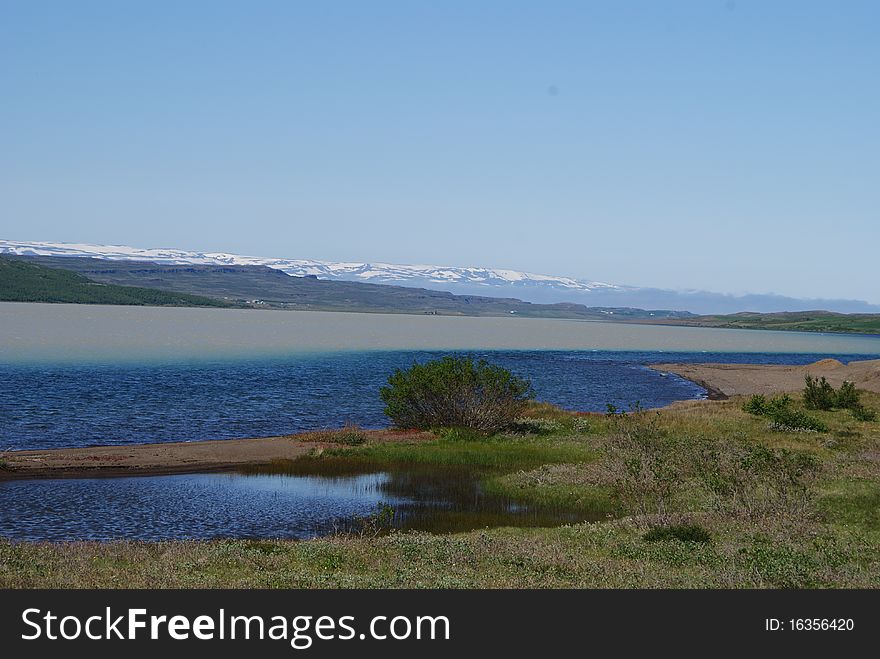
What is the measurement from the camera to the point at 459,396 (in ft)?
174

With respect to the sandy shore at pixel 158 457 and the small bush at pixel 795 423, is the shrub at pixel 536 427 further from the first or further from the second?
the small bush at pixel 795 423

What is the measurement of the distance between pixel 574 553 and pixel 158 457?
2746 centimetres

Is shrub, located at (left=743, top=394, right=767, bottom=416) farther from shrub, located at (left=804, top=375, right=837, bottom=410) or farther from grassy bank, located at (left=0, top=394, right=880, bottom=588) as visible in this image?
grassy bank, located at (left=0, top=394, right=880, bottom=588)

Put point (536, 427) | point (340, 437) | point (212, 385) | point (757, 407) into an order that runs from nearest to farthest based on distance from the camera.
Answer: point (340, 437)
point (536, 427)
point (757, 407)
point (212, 385)

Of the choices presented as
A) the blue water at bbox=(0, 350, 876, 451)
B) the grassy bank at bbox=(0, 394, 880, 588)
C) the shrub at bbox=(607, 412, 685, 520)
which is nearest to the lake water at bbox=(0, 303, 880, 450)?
the blue water at bbox=(0, 350, 876, 451)

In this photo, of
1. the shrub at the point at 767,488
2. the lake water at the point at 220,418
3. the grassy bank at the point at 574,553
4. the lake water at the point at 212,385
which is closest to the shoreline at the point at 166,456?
the lake water at the point at 220,418

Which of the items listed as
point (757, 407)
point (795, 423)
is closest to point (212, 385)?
point (757, 407)

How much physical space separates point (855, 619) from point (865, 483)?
68.1 ft

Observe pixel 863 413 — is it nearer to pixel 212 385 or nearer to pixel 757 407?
pixel 757 407

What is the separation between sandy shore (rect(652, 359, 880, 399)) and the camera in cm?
9419

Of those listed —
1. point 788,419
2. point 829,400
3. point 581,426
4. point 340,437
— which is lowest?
point 340,437

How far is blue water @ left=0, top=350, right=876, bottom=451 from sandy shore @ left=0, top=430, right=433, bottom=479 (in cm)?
427

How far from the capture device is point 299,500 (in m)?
34.7

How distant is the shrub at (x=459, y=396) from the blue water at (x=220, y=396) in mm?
7733
